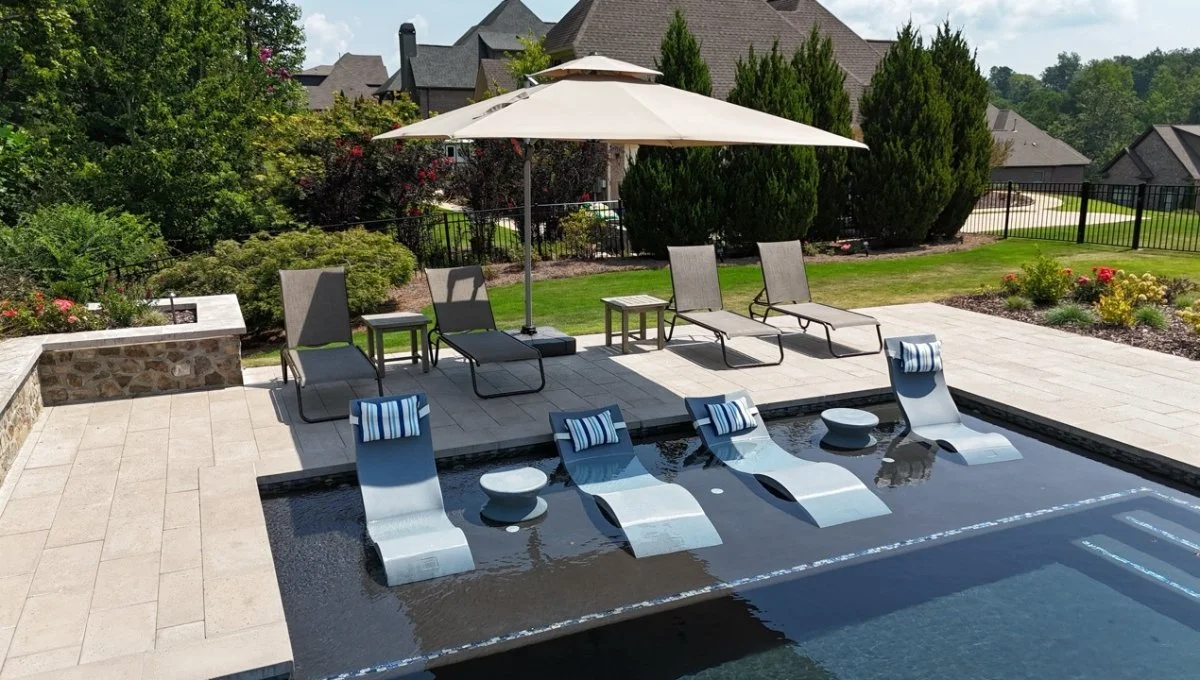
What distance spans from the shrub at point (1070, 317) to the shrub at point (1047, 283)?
77 centimetres

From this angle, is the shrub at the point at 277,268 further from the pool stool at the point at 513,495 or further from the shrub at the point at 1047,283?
the shrub at the point at 1047,283

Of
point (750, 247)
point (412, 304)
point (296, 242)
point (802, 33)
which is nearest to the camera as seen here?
point (296, 242)

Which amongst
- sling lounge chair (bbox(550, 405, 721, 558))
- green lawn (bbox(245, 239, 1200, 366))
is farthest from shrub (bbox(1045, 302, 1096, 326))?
sling lounge chair (bbox(550, 405, 721, 558))

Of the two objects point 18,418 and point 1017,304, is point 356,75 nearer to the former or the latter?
point 1017,304

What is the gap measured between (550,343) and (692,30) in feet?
79.5

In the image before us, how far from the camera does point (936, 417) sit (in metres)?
7.00

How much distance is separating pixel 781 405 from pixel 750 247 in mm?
10037

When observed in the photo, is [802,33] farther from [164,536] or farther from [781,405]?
[164,536]

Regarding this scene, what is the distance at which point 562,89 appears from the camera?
7.54 metres

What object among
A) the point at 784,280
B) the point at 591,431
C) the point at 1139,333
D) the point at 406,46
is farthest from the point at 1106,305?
the point at 406,46

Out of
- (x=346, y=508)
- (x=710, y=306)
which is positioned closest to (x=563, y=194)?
(x=710, y=306)

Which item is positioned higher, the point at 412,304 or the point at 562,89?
the point at 562,89

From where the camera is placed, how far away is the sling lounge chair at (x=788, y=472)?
542 cm

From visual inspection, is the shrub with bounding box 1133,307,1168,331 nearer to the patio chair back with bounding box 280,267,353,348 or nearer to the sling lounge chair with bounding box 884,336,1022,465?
the sling lounge chair with bounding box 884,336,1022,465
